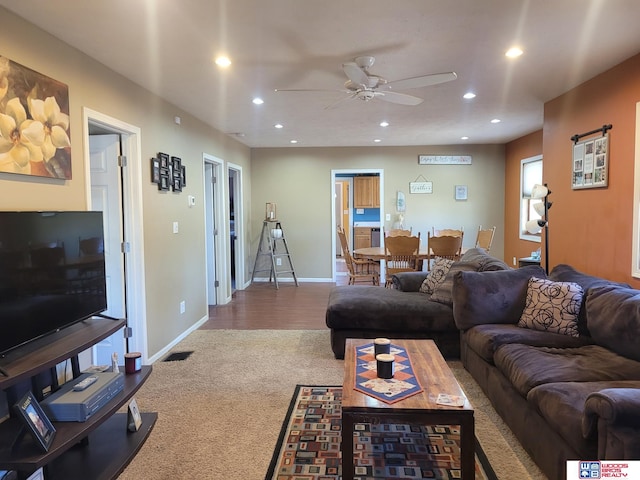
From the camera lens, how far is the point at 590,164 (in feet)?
12.1

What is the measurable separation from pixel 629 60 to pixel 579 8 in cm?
126

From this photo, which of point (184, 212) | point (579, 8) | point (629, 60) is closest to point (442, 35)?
point (579, 8)

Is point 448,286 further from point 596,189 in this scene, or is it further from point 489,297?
point 596,189

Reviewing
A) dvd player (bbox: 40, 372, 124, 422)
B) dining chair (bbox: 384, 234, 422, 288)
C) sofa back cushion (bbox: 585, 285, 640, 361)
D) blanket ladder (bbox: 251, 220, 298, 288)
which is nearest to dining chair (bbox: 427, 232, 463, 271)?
dining chair (bbox: 384, 234, 422, 288)

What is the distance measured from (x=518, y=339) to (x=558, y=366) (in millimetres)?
474

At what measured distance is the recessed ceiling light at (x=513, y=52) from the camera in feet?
9.55

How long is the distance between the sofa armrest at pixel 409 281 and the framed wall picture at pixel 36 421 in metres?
3.36

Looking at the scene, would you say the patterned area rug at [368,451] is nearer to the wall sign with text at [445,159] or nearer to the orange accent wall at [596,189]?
the orange accent wall at [596,189]

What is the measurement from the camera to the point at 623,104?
3273mm

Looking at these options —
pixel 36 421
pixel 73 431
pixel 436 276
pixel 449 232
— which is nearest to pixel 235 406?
pixel 73 431

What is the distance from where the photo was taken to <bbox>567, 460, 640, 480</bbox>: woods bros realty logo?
1.54 m

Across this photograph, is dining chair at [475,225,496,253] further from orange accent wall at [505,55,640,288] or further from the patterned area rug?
the patterned area rug

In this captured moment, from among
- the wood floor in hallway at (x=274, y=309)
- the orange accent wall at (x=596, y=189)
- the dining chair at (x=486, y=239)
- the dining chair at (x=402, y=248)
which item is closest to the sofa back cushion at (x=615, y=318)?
the orange accent wall at (x=596, y=189)

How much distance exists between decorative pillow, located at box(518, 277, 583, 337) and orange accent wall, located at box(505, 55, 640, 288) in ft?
2.25
